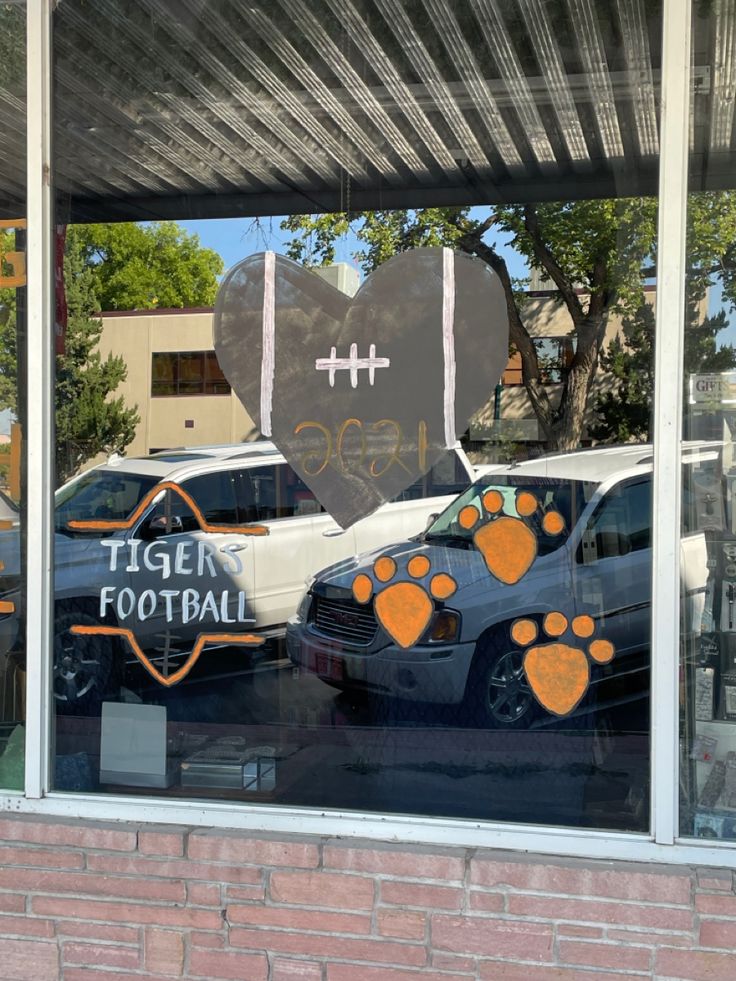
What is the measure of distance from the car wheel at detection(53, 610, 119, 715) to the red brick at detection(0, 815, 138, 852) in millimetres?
350

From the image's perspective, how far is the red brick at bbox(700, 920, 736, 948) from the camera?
2.63 m

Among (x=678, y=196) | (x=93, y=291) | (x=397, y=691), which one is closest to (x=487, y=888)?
(x=397, y=691)

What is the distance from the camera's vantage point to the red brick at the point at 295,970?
2.90 meters

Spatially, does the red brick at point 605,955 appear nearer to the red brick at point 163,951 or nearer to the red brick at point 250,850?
the red brick at point 250,850

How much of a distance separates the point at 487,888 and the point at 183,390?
1.80 metres

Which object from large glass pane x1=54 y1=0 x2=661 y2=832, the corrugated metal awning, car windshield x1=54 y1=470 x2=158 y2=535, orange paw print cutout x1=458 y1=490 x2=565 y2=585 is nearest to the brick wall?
large glass pane x1=54 y1=0 x2=661 y2=832

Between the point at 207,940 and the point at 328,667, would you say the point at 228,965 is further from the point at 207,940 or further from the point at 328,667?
the point at 328,667

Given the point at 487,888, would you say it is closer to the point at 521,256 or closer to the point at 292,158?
the point at 521,256

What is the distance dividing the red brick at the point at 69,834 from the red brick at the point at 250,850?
0.69 feet

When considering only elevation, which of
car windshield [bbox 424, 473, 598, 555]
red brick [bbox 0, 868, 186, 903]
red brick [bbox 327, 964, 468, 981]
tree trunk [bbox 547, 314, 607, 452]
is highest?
→ tree trunk [bbox 547, 314, 607, 452]

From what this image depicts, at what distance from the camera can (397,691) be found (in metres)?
3.29

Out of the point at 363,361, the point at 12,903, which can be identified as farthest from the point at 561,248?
the point at 12,903

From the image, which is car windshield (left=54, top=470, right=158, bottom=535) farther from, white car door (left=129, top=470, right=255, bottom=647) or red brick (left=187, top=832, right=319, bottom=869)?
red brick (left=187, top=832, right=319, bottom=869)

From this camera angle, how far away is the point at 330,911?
2.89m
